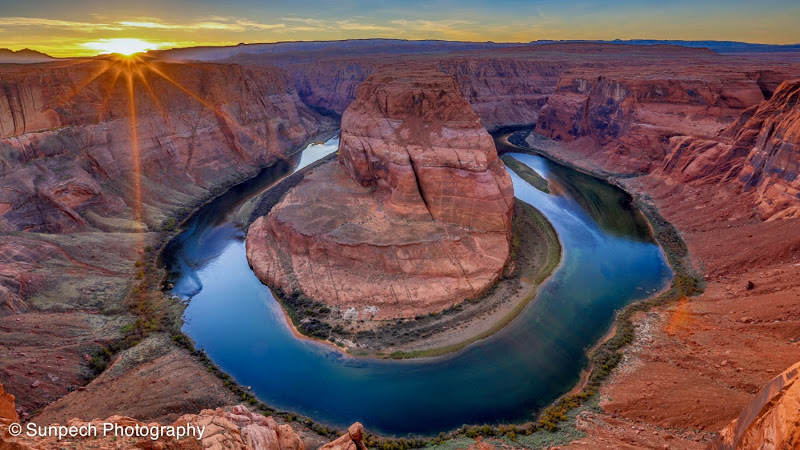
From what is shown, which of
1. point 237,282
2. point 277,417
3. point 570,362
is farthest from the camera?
point 237,282

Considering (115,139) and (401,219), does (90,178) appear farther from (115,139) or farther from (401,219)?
(401,219)

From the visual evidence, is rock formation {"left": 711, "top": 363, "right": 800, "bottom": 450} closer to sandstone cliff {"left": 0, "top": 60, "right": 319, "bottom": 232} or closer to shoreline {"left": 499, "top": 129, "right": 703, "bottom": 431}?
shoreline {"left": 499, "top": 129, "right": 703, "bottom": 431}

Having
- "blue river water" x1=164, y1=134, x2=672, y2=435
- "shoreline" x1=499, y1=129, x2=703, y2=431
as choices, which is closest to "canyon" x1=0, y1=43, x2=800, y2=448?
"shoreline" x1=499, y1=129, x2=703, y2=431

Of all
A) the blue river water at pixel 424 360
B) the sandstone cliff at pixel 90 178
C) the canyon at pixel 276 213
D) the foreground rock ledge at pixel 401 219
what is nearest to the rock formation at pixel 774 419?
the canyon at pixel 276 213

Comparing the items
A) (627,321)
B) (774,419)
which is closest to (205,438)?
(774,419)

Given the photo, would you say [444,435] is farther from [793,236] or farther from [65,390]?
[793,236]

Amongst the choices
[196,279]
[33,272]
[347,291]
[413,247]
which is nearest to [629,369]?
[413,247]
